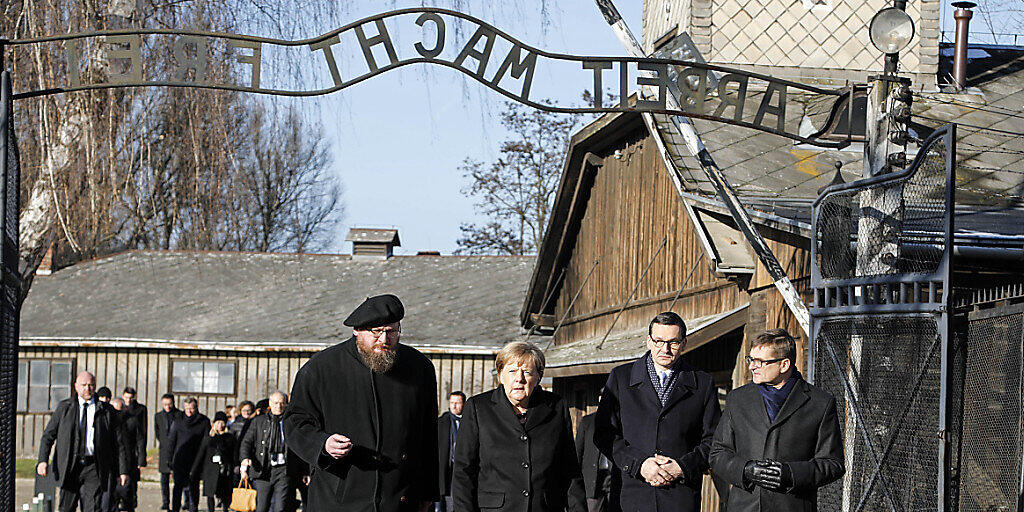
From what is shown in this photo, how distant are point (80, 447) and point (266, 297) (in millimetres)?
19157

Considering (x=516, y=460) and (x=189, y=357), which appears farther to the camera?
(x=189, y=357)

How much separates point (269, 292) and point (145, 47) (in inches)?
899

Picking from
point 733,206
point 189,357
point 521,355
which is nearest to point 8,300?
Answer: point 521,355

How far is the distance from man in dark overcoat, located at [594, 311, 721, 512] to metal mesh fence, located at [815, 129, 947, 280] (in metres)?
1.65

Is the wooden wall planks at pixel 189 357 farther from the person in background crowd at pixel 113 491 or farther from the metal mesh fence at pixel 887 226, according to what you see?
the metal mesh fence at pixel 887 226

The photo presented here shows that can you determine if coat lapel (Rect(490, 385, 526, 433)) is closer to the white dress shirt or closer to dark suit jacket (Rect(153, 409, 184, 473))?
the white dress shirt

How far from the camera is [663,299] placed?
1639 cm

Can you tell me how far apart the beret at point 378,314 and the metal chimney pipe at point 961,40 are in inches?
441

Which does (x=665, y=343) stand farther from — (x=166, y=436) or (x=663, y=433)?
(x=166, y=436)

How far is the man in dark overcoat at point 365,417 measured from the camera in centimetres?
674

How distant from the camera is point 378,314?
673cm

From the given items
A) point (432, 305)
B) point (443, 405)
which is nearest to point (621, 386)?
point (443, 405)

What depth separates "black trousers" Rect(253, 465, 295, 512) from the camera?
15.0m

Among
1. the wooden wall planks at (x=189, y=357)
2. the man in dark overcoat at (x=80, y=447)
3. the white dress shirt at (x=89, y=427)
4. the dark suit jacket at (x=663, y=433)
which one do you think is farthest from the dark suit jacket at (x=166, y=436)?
the dark suit jacket at (x=663, y=433)
